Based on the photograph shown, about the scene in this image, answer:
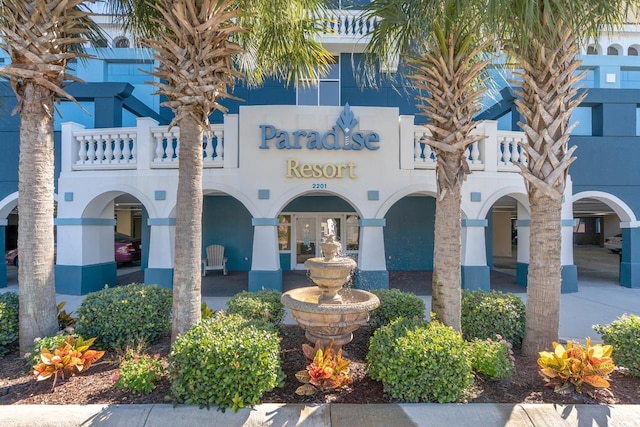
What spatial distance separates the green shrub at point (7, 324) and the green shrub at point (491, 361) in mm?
5855

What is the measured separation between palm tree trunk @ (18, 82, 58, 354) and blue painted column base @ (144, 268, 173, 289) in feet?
13.4

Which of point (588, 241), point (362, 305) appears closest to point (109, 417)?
point (362, 305)

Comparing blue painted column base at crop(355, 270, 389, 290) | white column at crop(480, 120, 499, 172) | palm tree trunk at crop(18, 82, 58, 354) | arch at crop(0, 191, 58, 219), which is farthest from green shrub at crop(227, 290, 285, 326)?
arch at crop(0, 191, 58, 219)

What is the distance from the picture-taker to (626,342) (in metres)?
4.03

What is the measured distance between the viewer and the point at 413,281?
10789 millimetres

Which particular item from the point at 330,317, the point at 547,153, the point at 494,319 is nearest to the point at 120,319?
the point at 330,317

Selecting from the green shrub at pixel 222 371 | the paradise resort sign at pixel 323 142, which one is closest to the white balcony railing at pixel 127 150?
the paradise resort sign at pixel 323 142

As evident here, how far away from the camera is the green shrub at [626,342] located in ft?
13.0

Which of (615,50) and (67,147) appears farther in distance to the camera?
(615,50)

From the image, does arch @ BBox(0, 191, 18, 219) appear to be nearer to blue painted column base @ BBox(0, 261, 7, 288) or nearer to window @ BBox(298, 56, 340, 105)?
blue painted column base @ BBox(0, 261, 7, 288)

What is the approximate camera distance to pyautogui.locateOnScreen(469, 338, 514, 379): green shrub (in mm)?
3795

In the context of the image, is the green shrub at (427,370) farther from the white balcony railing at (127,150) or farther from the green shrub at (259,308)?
the white balcony railing at (127,150)

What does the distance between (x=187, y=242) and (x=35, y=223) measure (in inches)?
84.6

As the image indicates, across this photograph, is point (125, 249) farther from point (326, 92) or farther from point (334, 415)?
point (334, 415)
